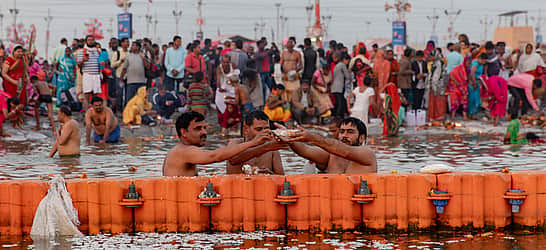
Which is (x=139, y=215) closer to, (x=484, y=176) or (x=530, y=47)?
(x=484, y=176)

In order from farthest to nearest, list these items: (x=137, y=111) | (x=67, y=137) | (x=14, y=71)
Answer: (x=137, y=111) < (x=14, y=71) < (x=67, y=137)

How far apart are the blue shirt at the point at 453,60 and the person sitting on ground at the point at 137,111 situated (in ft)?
23.1

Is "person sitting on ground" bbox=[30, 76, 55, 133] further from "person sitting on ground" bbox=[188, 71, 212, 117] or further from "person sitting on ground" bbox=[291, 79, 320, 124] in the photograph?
"person sitting on ground" bbox=[291, 79, 320, 124]

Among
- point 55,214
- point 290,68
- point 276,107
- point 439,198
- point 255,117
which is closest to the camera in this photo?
point 55,214

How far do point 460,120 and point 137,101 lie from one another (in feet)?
24.9

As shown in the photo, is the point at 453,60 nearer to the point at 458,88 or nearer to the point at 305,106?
the point at 458,88

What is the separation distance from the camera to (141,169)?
43.5ft

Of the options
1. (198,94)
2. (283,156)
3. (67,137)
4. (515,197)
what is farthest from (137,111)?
(515,197)

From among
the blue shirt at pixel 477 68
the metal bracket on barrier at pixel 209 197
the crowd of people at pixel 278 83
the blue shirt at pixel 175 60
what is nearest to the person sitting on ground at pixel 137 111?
the crowd of people at pixel 278 83

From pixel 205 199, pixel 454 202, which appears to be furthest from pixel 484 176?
pixel 205 199

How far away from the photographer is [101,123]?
16.8 meters

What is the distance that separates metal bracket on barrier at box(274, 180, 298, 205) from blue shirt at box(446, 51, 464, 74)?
13.7 meters

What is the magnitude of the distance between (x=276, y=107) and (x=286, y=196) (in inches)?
447

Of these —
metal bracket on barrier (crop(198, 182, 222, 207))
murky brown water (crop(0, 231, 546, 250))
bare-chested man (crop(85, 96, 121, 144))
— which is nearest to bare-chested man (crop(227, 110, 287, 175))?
metal bracket on barrier (crop(198, 182, 222, 207))
